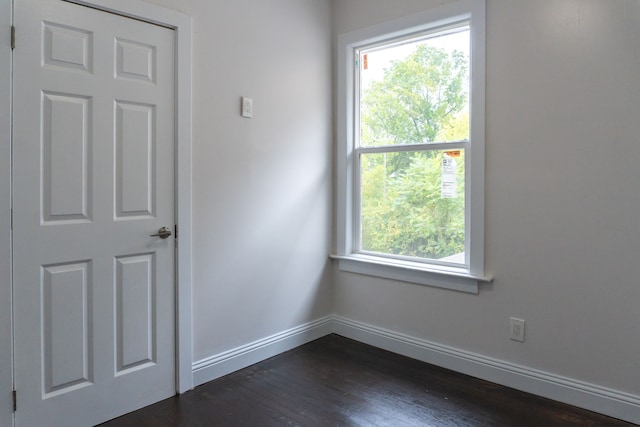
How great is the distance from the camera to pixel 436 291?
279 cm

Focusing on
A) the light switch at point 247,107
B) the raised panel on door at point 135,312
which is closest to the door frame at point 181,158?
the raised panel on door at point 135,312

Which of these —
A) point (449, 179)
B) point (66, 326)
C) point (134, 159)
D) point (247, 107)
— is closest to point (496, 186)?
point (449, 179)

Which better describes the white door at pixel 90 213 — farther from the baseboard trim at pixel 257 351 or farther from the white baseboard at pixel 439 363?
the white baseboard at pixel 439 363

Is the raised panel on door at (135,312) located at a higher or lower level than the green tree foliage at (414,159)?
lower

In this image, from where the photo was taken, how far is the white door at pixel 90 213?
6.03 feet

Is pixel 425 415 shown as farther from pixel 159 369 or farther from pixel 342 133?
pixel 342 133

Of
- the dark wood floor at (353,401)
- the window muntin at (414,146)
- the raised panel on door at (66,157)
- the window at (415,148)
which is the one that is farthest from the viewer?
the window muntin at (414,146)

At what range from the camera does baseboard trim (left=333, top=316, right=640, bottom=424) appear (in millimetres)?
2146

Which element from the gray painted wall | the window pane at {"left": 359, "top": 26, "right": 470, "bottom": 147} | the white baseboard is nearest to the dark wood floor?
the white baseboard

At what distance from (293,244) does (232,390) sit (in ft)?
3.45

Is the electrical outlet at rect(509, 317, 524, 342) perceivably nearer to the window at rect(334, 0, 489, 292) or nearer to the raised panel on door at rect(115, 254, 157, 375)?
the window at rect(334, 0, 489, 292)

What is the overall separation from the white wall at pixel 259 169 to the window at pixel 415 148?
0.21 m

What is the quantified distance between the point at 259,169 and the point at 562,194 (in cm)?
177

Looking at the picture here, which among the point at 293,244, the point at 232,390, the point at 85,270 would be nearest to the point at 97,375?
the point at 85,270
